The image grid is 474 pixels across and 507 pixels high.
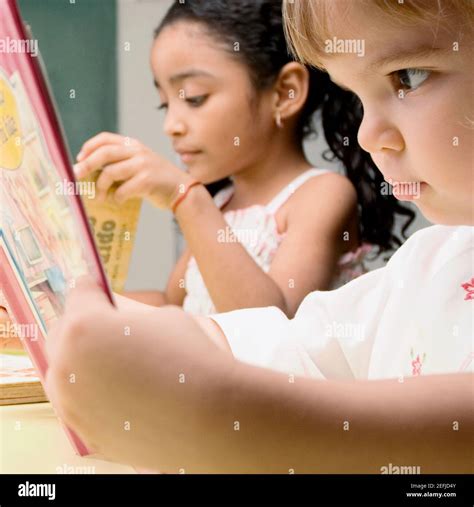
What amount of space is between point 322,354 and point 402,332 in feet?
0.12

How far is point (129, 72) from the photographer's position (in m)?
1.24

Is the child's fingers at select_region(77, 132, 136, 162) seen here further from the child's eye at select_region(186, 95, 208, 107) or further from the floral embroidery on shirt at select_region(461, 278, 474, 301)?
the floral embroidery on shirt at select_region(461, 278, 474, 301)

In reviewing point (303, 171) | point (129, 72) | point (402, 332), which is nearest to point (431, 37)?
point (402, 332)

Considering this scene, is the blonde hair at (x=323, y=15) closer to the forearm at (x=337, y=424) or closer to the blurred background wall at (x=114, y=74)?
the forearm at (x=337, y=424)

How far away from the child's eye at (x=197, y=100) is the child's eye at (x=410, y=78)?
21.2 inches

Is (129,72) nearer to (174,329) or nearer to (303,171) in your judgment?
(303,171)

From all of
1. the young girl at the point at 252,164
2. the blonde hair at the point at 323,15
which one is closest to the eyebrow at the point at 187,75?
the young girl at the point at 252,164

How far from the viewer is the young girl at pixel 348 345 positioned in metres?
0.21

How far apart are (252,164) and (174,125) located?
0.31 ft

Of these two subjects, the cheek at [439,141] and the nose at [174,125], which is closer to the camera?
the cheek at [439,141]

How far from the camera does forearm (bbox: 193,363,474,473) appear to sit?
0.21 metres

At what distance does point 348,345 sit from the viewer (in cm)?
38

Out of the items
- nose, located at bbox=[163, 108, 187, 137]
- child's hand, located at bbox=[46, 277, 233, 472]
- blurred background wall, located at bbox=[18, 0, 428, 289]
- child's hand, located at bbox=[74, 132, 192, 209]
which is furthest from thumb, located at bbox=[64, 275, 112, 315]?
blurred background wall, located at bbox=[18, 0, 428, 289]

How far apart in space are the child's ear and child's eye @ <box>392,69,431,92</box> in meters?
0.56
